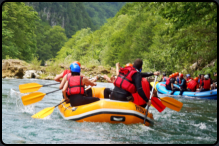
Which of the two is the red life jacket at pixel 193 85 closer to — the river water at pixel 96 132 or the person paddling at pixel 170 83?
the person paddling at pixel 170 83

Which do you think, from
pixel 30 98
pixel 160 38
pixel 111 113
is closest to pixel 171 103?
pixel 111 113

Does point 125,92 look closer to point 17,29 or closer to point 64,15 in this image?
point 17,29

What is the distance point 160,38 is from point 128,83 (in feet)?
67.7

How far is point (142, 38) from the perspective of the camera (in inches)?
1232

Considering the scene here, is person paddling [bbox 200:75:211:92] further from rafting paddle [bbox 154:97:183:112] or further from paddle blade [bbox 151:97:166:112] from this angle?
paddle blade [bbox 151:97:166:112]

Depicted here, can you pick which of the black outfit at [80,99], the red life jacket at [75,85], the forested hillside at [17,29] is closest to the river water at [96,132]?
the black outfit at [80,99]

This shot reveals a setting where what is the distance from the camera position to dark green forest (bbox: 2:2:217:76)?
9.17m

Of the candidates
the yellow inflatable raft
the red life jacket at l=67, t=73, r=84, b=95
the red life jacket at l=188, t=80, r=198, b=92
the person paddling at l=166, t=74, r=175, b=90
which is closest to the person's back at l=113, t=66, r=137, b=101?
the yellow inflatable raft

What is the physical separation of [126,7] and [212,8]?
43.8 metres

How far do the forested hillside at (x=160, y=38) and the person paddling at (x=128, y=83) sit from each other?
3153mm

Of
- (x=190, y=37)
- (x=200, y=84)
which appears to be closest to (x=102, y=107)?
(x=190, y=37)

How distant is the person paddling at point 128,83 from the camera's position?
545cm

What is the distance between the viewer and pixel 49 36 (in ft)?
227

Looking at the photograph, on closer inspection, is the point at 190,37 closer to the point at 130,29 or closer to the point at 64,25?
the point at 130,29
